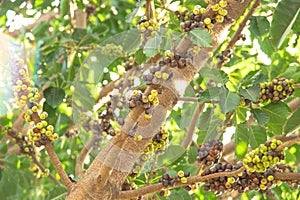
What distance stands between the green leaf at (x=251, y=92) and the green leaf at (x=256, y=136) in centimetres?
19

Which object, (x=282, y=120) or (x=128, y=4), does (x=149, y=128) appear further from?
(x=128, y=4)

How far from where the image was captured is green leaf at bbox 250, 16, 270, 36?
1.88 m

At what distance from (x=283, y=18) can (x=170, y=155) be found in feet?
2.22

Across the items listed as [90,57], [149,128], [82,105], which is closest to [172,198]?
[149,128]

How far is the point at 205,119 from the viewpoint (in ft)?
6.23

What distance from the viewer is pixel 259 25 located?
1.90 m

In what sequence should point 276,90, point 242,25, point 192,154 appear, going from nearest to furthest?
point 276,90, point 242,25, point 192,154

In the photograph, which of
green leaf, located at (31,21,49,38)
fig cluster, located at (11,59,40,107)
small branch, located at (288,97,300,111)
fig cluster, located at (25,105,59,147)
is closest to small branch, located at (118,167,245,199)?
fig cluster, located at (25,105,59,147)

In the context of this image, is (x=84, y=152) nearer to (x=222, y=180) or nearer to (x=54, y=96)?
(x=54, y=96)

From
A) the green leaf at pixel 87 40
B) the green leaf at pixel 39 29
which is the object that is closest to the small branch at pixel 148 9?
the green leaf at pixel 87 40

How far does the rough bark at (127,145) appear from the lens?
1.39 metres

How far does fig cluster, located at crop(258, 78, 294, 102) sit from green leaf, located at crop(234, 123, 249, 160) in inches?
5.0

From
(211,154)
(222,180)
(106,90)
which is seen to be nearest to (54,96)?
(106,90)

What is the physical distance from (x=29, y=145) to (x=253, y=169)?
4.12ft
